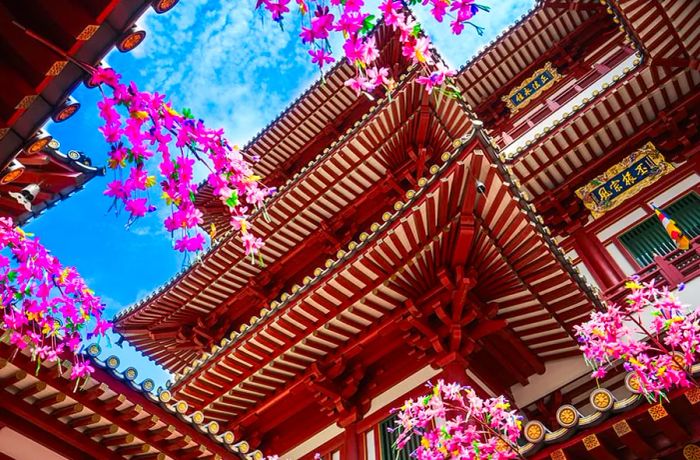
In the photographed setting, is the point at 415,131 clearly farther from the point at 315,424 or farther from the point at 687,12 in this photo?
the point at 315,424

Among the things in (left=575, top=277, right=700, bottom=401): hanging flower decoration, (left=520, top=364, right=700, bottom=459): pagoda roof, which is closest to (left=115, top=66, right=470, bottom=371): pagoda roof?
(left=575, top=277, right=700, bottom=401): hanging flower decoration

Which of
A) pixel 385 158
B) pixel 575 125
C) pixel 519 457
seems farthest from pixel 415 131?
pixel 519 457

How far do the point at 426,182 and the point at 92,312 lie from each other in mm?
4599

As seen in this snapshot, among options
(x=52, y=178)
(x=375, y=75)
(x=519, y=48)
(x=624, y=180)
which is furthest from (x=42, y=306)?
(x=519, y=48)

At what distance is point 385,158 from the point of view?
13633 millimetres

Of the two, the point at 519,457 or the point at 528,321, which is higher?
the point at 528,321

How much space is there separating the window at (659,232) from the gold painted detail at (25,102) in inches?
391

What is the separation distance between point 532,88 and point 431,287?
10806 mm

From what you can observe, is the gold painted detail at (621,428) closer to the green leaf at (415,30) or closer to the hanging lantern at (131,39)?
the green leaf at (415,30)

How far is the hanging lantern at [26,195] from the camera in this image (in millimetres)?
9172

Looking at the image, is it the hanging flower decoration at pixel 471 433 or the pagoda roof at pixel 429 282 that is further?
the pagoda roof at pixel 429 282

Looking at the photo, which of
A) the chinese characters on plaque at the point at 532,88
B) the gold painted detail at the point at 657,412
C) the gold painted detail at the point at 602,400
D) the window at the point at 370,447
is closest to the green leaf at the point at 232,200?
the gold painted detail at the point at 602,400

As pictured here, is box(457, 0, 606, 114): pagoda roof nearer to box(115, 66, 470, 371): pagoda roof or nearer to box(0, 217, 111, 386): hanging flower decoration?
box(115, 66, 470, 371): pagoda roof

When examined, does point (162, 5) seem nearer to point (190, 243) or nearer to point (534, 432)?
point (190, 243)
